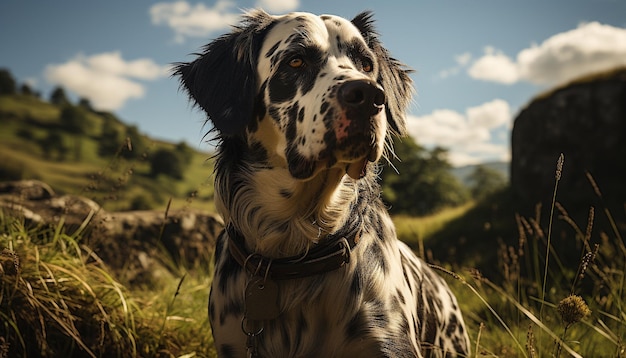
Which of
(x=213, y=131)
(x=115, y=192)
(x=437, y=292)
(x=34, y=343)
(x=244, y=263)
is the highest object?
(x=213, y=131)

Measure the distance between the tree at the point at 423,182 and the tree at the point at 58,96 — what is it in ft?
267

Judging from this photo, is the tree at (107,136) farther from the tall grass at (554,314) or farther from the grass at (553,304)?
the tall grass at (554,314)

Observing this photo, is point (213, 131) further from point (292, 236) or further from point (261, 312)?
point (261, 312)

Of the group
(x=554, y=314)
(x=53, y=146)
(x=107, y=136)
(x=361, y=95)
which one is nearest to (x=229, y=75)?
(x=361, y=95)

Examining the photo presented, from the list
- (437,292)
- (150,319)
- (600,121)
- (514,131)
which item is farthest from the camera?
(514,131)

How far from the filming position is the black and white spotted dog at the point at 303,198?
214 cm

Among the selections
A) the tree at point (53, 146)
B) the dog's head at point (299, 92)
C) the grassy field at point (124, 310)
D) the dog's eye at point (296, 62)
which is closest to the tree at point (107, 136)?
the tree at point (53, 146)

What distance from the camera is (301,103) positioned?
2.22 meters

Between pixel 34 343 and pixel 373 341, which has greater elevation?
pixel 373 341

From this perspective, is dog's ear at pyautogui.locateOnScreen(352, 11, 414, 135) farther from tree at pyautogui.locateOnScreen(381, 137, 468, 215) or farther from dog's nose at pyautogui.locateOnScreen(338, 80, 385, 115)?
tree at pyautogui.locateOnScreen(381, 137, 468, 215)

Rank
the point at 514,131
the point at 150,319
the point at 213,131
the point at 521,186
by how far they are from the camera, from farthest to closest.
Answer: the point at 514,131 → the point at 521,186 → the point at 150,319 → the point at 213,131

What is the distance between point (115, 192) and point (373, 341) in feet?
9.01

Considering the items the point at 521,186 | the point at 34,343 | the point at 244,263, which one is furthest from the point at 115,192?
the point at 521,186

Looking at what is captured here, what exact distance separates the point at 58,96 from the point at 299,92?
11019 centimetres
